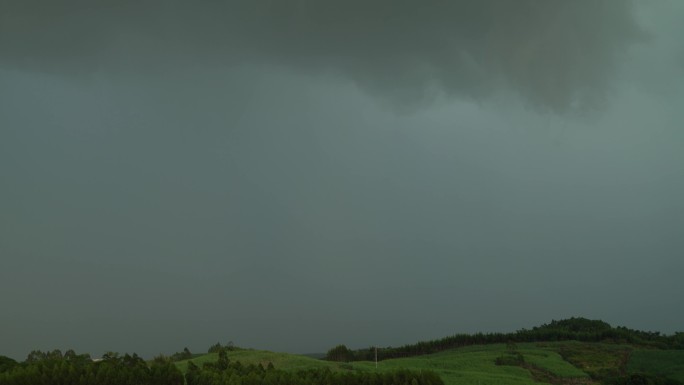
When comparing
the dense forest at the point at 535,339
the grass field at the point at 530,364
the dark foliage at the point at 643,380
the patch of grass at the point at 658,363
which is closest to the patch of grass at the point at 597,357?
the grass field at the point at 530,364

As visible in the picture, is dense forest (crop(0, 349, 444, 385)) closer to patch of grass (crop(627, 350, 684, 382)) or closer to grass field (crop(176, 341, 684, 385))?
grass field (crop(176, 341, 684, 385))

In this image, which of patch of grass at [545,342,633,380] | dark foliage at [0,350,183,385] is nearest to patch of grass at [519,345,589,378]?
patch of grass at [545,342,633,380]

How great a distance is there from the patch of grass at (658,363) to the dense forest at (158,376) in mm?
21620

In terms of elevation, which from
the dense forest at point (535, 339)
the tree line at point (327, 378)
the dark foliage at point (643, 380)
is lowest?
the dark foliage at point (643, 380)

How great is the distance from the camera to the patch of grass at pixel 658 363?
33.8 m

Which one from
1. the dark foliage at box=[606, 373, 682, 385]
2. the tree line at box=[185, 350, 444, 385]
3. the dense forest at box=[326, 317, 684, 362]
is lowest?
the dark foliage at box=[606, 373, 682, 385]

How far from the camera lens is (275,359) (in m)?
31.6

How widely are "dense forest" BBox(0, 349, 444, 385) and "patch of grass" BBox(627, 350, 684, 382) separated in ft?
70.9

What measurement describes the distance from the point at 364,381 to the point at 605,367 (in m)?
25.8

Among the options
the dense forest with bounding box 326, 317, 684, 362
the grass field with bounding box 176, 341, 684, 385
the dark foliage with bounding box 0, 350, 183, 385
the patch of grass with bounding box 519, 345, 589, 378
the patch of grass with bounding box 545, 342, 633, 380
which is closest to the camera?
the dark foliage with bounding box 0, 350, 183, 385

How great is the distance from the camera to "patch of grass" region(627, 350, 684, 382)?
33.8 meters

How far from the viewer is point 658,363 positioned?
37.9m

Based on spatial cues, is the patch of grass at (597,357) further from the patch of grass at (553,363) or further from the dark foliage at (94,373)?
the dark foliage at (94,373)

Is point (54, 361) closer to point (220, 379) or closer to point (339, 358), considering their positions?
point (220, 379)
